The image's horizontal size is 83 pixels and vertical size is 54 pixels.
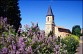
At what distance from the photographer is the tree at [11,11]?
32.8 metres

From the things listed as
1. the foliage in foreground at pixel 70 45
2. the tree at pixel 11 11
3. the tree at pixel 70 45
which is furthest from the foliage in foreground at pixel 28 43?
the tree at pixel 11 11

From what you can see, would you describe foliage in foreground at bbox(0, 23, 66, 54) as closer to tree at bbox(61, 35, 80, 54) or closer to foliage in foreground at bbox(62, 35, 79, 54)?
→ tree at bbox(61, 35, 80, 54)

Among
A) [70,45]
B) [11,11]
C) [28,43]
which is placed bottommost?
[70,45]

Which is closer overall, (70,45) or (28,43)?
(28,43)

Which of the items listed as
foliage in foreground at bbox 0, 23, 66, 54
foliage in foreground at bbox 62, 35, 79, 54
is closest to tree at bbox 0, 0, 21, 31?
foliage in foreground at bbox 62, 35, 79, 54

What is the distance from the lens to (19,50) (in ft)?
23.0

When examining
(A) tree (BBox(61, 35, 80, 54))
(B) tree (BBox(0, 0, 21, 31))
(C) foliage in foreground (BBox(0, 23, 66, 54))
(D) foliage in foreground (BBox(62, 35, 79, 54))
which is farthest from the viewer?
(B) tree (BBox(0, 0, 21, 31))

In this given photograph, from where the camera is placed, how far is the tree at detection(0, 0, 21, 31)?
32.8 metres

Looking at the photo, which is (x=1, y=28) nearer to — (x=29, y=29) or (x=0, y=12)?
(x=29, y=29)

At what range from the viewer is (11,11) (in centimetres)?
3478

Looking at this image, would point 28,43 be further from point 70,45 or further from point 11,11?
point 11,11

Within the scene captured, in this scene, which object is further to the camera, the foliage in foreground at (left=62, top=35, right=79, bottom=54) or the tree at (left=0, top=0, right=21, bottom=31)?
the tree at (left=0, top=0, right=21, bottom=31)

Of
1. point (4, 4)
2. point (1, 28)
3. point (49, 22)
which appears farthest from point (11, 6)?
point (49, 22)

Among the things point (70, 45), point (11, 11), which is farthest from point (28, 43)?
point (11, 11)
